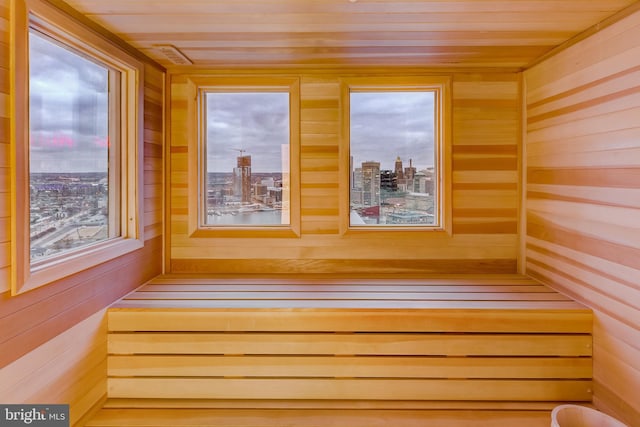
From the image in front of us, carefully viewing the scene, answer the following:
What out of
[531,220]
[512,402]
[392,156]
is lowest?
[512,402]

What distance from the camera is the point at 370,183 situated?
8.65ft

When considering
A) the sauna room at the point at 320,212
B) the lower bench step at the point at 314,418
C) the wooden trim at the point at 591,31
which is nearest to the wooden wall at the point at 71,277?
the sauna room at the point at 320,212

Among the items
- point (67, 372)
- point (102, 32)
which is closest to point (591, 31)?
point (102, 32)

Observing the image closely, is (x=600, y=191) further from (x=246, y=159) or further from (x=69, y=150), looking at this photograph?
(x=69, y=150)

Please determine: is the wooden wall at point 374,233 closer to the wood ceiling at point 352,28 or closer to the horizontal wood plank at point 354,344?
the wood ceiling at point 352,28

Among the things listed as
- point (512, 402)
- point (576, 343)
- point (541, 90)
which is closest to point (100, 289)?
point (512, 402)

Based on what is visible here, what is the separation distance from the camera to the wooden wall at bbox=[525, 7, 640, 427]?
1641 millimetres

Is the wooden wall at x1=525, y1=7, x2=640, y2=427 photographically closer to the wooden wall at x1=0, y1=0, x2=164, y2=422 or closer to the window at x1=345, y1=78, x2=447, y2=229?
the window at x1=345, y1=78, x2=447, y2=229

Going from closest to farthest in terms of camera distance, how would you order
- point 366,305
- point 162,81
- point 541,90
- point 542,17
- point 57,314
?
point 57,314, point 542,17, point 366,305, point 541,90, point 162,81

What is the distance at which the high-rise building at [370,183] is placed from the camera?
8.64ft

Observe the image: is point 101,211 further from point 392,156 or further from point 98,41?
point 392,156

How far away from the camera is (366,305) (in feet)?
6.34

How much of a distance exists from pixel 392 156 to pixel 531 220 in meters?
1.01

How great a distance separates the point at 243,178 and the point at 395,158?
43.5 inches
